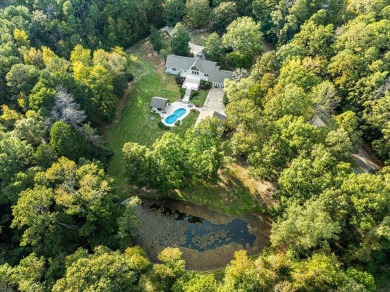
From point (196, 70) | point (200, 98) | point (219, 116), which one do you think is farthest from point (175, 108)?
point (196, 70)

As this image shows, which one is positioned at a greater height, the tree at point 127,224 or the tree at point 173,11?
the tree at point 173,11

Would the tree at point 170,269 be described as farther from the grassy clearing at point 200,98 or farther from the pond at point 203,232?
the grassy clearing at point 200,98

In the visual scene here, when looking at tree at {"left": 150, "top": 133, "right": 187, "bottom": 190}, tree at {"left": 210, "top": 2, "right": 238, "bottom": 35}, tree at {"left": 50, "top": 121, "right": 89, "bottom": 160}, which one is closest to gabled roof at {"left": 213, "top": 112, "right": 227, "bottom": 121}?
tree at {"left": 150, "top": 133, "right": 187, "bottom": 190}

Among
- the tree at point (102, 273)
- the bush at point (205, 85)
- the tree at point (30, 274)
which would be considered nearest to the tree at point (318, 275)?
the tree at point (102, 273)

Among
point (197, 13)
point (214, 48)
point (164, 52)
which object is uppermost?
point (197, 13)

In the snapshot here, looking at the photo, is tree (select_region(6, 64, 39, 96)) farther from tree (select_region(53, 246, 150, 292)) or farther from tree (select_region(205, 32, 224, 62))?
tree (select_region(205, 32, 224, 62))

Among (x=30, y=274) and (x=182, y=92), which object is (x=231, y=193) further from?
(x=30, y=274)
